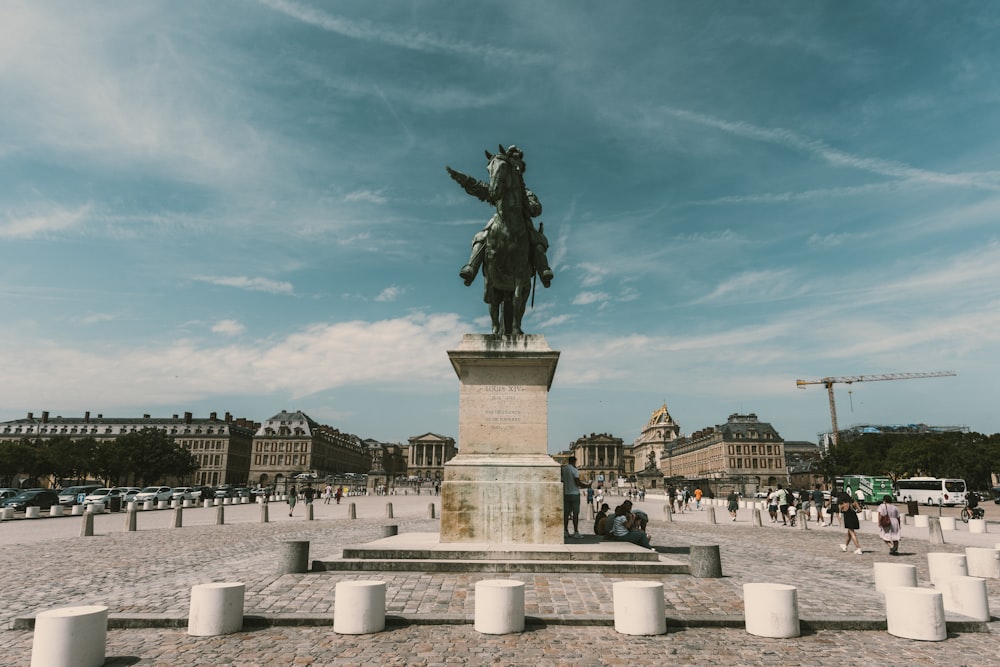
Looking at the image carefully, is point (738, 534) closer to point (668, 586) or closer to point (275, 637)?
point (668, 586)

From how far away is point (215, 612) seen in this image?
7926 mm

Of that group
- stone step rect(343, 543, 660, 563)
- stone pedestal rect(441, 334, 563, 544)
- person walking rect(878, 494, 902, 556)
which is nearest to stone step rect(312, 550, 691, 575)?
stone step rect(343, 543, 660, 563)

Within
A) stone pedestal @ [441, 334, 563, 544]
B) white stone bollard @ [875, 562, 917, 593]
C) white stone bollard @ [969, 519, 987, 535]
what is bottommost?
white stone bollard @ [969, 519, 987, 535]

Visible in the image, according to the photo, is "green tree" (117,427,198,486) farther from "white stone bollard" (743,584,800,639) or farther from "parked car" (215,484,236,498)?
"white stone bollard" (743,584,800,639)

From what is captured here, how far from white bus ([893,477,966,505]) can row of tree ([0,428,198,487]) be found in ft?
303

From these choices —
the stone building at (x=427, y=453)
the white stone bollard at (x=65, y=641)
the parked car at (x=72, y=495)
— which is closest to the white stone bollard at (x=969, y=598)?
the white stone bollard at (x=65, y=641)

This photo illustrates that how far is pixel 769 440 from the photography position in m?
164

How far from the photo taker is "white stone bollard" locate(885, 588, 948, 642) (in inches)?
309

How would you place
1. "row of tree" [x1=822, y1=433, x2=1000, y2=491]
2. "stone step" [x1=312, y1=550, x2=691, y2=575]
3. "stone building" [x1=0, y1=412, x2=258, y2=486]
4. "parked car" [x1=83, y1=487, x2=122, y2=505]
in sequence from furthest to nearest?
"stone building" [x1=0, y1=412, x2=258, y2=486], "row of tree" [x1=822, y1=433, x2=1000, y2=491], "parked car" [x1=83, y1=487, x2=122, y2=505], "stone step" [x1=312, y1=550, x2=691, y2=575]

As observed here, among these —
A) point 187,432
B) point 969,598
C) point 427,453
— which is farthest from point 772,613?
point 427,453

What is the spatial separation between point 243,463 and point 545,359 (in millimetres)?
161424

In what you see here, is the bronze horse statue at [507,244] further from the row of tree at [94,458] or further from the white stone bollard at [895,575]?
the row of tree at [94,458]

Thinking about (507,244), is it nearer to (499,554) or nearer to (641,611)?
(499,554)

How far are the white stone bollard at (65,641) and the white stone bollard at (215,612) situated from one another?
1.34 metres
